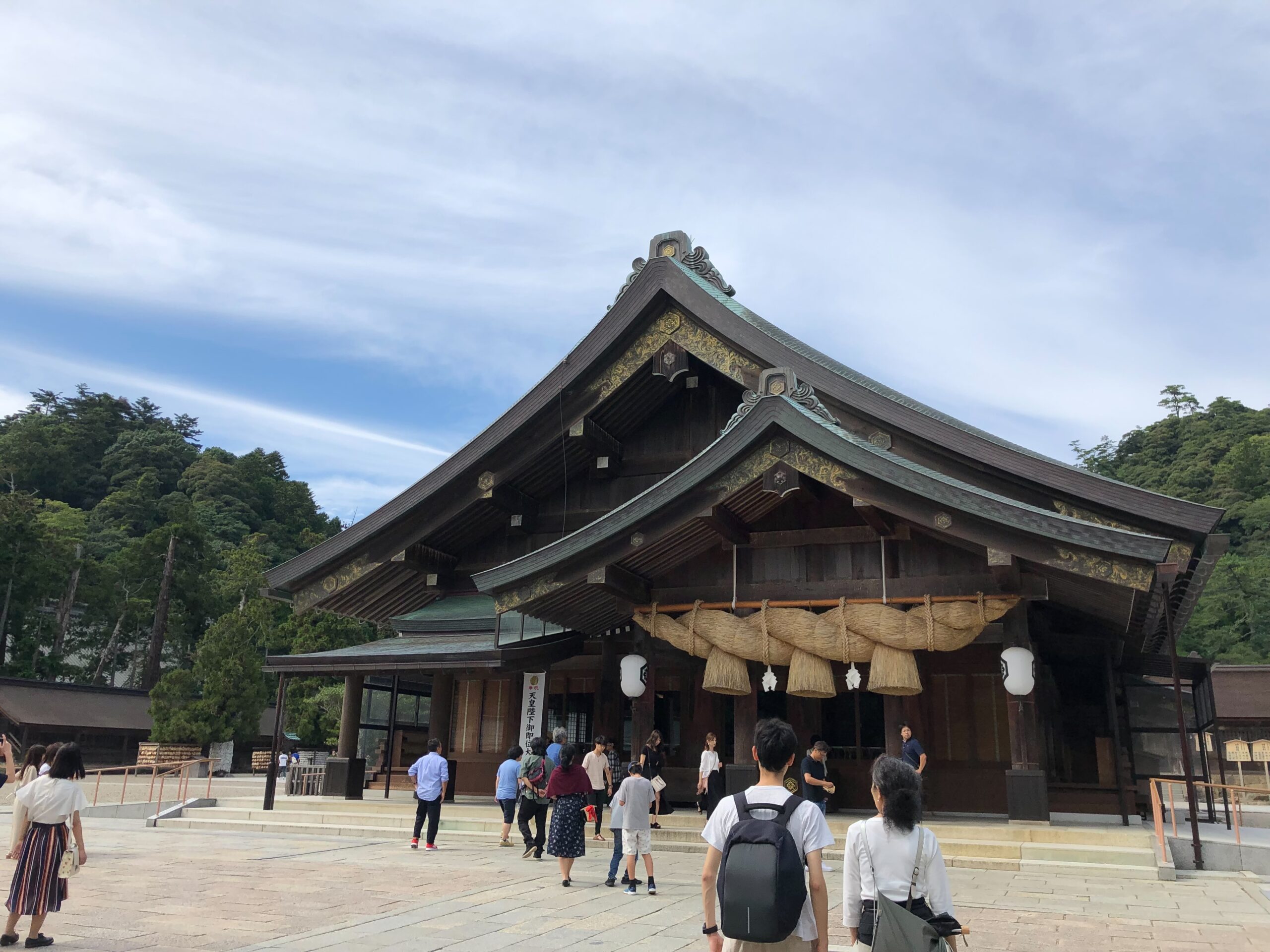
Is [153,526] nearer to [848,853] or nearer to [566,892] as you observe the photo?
[566,892]

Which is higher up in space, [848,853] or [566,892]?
[848,853]

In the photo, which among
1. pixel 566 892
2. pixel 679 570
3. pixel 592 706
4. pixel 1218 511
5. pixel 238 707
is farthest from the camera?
pixel 238 707

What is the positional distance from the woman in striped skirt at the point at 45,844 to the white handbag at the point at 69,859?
0.02 m

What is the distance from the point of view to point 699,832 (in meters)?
11.1

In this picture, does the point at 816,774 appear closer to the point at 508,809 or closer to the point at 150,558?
the point at 508,809

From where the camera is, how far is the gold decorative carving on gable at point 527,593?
12.0 meters

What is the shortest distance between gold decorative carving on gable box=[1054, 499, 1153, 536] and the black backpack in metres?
8.99

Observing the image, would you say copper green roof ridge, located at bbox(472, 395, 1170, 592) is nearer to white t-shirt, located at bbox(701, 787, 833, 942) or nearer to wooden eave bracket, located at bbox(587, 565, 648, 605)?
wooden eave bracket, located at bbox(587, 565, 648, 605)

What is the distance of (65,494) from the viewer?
3076 inches

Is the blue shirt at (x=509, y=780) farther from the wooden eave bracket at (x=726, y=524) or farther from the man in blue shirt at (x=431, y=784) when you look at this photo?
the wooden eave bracket at (x=726, y=524)

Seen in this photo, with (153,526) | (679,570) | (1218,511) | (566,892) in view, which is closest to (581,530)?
(679,570)

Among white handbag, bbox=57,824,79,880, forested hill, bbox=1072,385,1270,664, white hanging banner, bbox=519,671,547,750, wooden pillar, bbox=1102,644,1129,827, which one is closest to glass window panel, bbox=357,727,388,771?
white hanging banner, bbox=519,671,547,750

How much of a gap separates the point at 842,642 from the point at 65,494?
272 feet

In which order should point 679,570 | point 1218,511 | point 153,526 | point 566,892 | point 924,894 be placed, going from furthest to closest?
point 153,526 < point 679,570 < point 1218,511 < point 566,892 < point 924,894
